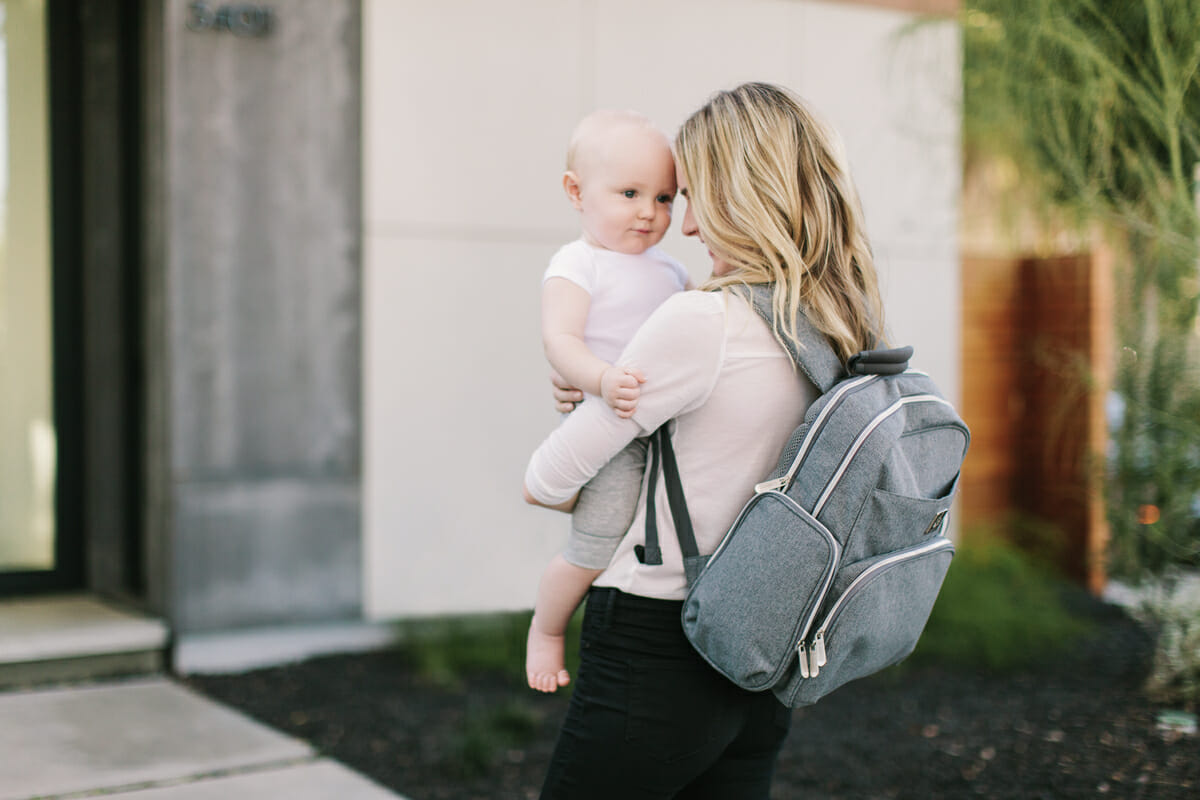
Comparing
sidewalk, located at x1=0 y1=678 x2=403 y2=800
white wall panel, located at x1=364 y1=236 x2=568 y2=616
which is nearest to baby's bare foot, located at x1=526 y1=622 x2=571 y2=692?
sidewalk, located at x1=0 y1=678 x2=403 y2=800

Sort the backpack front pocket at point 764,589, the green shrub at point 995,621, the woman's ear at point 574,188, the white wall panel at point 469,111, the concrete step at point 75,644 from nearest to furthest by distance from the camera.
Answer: the backpack front pocket at point 764,589, the woman's ear at point 574,188, the concrete step at point 75,644, the green shrub at point 995,621, the white wall panel at point 469,111

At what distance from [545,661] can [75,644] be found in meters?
3.24

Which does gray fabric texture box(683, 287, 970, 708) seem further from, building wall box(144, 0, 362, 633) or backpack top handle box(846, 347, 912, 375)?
building wall box(144, 0, 362, 633)

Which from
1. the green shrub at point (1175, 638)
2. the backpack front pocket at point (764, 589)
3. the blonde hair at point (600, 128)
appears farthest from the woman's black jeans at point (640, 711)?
the green shrub at point (1175, 638)

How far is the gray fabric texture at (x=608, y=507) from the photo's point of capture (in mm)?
1865

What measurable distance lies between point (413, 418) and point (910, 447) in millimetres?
3710

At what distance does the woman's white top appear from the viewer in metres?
1.69

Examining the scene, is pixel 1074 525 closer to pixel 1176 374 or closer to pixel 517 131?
pixel 1176 374

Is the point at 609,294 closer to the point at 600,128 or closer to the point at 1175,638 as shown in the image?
the point at 600,128

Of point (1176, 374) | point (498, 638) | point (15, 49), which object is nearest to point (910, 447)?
point (1176, 374)

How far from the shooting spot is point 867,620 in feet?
5.60

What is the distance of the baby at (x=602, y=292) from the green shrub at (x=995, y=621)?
11.5 feet

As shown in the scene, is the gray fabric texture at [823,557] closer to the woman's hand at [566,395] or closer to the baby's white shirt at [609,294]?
the baby's white shirt at [609,294]

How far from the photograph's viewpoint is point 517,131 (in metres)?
5.41
